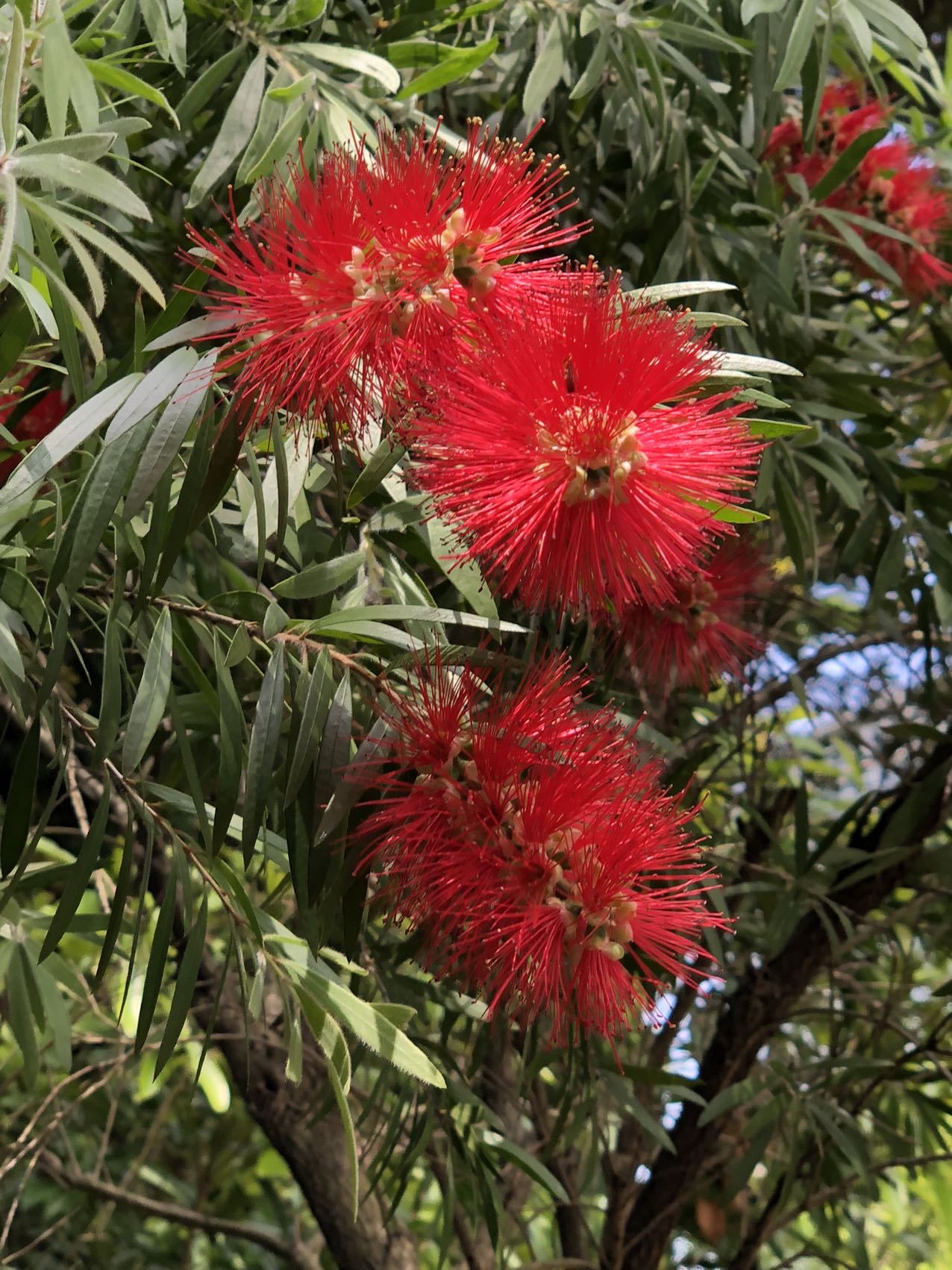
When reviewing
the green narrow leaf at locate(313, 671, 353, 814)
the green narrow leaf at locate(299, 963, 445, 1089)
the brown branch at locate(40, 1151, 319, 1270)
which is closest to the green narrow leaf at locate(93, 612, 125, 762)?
the green narrow leaf at locate(313, 671, 353, 814)

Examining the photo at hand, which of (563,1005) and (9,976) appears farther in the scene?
(9,976)

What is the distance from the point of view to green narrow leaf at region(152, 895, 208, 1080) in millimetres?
748

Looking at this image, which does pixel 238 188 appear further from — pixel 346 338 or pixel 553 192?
pixel 346 338

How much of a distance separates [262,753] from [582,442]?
0.24 m

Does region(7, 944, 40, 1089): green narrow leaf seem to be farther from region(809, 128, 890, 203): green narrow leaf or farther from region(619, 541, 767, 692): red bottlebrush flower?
region(809, 128, 890, 203): green narrow leaf

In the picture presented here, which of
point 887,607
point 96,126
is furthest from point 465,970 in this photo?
point 887,607

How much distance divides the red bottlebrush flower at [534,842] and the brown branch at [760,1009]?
27.8 inches

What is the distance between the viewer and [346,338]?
0.66m

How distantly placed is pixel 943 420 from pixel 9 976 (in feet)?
5.12

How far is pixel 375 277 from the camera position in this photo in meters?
0.67

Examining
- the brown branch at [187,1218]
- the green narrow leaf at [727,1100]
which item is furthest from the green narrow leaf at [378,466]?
the brown branch at [187,1218]

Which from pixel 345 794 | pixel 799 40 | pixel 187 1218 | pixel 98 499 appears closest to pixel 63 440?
pixel 98 499

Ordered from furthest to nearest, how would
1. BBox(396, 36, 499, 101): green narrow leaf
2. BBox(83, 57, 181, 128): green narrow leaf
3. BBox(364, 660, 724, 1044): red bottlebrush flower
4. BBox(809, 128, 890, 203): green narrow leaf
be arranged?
Result: BBox(809, 128, 890, 203): green narrow leaf
BBox(396, 36, 499, 101): green narrow leaf
BBox(83, 57, 181, 128): green narrow leaf
BBox(364, 660, 724, 1044): red bottlebrush flower

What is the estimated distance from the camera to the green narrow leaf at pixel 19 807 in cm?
73
